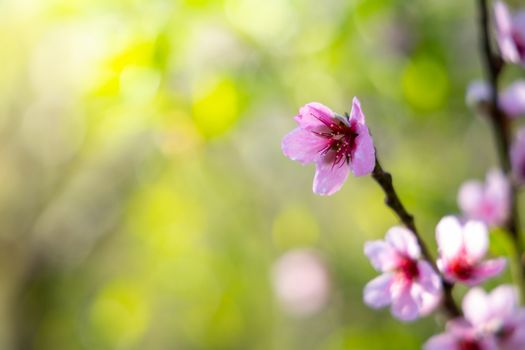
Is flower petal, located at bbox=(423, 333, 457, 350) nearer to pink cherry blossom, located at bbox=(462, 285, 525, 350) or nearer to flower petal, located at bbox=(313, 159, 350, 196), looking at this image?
pink cherry blossom, located at bbox=(462, 285, 525, 350)

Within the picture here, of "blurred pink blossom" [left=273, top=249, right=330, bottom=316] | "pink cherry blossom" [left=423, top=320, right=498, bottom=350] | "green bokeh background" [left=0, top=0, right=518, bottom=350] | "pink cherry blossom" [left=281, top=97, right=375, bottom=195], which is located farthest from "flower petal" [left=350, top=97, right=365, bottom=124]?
"blurred pink blossom" [left=273, top=249, right=330, bottom=316]

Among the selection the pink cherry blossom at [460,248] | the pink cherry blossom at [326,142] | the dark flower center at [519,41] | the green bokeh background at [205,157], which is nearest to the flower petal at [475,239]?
the pink cherry blossom at [460,248]

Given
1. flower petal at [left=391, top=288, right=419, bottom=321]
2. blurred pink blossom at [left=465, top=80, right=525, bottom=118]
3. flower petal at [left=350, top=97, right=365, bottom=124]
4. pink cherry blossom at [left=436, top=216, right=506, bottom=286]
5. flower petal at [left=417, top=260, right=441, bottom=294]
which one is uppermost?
blurred pink blossom at [left=465, top=80, right=525, bottom=118]

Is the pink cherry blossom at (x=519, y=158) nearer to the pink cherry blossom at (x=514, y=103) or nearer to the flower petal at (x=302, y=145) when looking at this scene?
the pink cherry blossom at (x=514, y=103)

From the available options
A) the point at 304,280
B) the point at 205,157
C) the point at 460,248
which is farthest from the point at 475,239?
the point at 205,157

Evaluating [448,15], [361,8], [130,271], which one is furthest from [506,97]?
[130,271]

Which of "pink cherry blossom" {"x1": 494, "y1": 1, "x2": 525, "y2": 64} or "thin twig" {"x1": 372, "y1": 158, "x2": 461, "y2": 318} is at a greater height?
"pink cherry blossom" {"x1": 494, "y1": 1, "x2": 525, "y2": 64}
